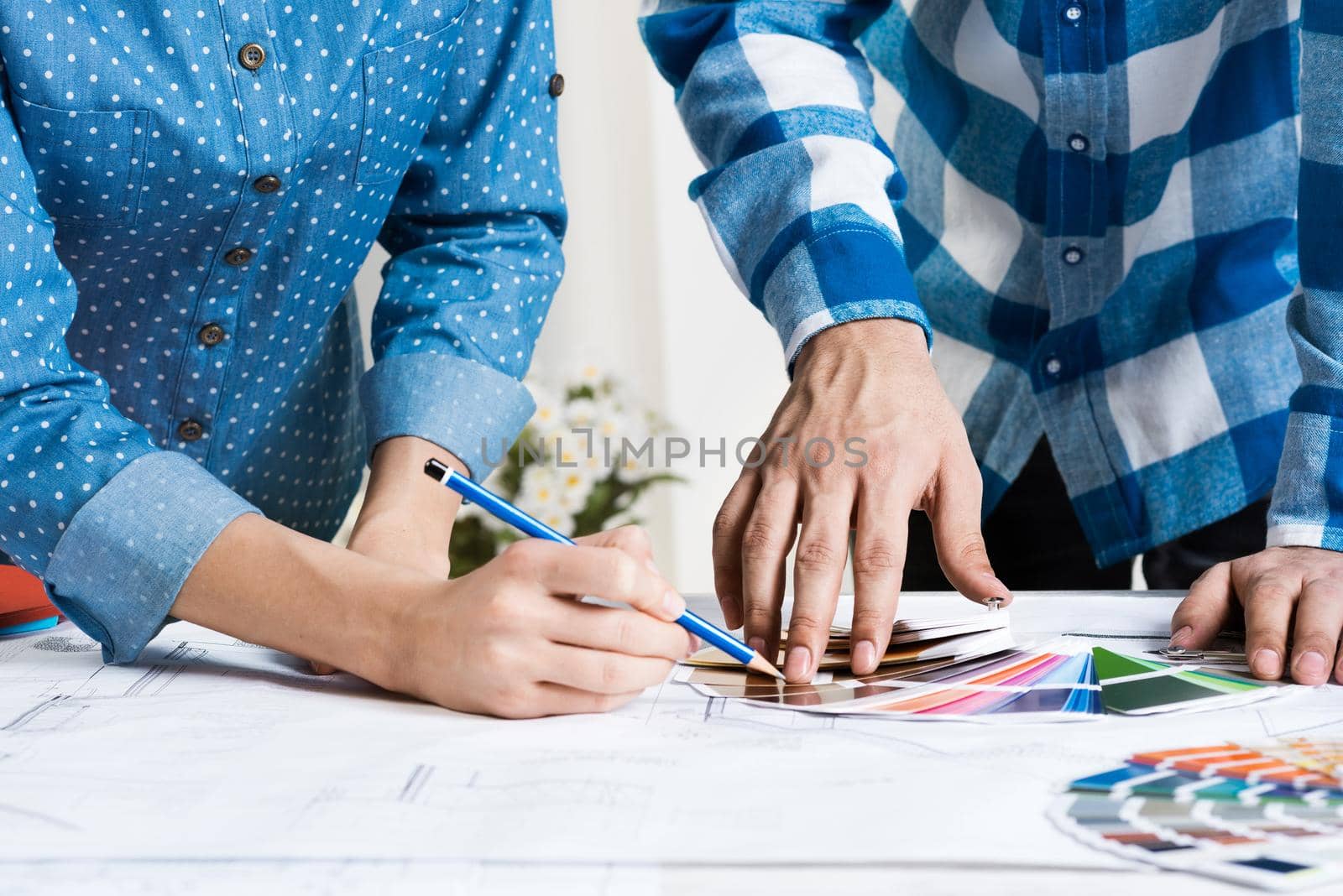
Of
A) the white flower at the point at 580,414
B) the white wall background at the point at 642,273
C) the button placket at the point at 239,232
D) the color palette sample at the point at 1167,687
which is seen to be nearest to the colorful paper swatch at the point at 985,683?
the color palette sample at the point at 1167,687

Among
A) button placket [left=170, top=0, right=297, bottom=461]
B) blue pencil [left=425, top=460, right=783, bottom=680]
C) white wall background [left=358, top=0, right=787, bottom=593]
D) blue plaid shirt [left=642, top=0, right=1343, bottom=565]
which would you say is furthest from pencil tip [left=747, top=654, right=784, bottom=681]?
white wall background [left=358, top=0, right=787, bottom=593]

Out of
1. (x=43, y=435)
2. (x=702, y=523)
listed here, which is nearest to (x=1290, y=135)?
(x=43, y=435)

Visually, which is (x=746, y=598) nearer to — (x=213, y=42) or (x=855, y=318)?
(x=855, y=318)

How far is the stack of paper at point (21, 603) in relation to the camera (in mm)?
818

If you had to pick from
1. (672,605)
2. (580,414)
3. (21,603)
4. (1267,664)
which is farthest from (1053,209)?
(580,414)

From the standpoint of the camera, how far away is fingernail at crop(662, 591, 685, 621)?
603 mm

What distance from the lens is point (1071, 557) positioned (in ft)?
3.76

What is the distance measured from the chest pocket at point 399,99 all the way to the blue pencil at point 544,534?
33 cm

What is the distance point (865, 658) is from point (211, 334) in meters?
0.55

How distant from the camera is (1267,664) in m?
0.63

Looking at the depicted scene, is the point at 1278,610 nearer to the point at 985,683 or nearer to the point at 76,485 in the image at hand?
the point at 985,683

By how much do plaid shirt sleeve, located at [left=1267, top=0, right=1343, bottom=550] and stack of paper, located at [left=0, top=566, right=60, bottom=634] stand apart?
86 cm

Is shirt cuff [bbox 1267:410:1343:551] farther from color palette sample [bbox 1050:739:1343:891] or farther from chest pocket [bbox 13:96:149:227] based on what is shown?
chest pocket [bbox 13:96:149:227]

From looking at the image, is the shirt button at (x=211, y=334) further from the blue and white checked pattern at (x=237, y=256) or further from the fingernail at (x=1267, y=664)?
the fingernail at (x=1267, y=664)
